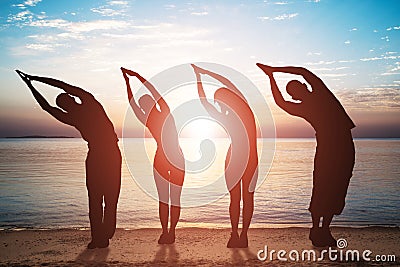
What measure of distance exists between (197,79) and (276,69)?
6.37 feet

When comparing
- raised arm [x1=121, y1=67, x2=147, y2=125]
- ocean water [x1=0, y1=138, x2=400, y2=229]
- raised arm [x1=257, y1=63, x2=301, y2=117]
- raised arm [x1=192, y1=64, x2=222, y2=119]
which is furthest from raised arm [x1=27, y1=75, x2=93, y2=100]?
ocean water [x1=0, y1=138, x2=400, y2=229]

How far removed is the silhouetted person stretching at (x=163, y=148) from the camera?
11.4 metres

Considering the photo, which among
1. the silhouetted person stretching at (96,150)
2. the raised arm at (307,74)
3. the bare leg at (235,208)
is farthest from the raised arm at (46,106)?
the raised arm at (307,74)

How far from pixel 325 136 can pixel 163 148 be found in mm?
3972

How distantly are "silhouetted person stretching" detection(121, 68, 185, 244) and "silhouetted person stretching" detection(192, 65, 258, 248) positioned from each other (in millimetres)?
1141

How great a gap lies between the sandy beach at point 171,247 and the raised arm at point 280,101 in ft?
11.0

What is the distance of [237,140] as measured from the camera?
36.3 feet

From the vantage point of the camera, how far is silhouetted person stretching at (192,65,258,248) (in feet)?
36.2

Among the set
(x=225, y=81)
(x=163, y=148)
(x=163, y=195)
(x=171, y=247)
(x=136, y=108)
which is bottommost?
(x=171, y=247)

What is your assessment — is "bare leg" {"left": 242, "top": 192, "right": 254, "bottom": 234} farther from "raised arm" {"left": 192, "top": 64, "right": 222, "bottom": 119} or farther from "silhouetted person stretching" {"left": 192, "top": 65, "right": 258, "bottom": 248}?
"raised arm" {"left": 192, "top": 64, "right": 222, "bottom": 119}

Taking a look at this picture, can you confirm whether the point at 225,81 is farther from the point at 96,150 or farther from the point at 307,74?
the point at 96,150

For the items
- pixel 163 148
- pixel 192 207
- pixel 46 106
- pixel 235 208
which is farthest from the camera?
pixel 192 207

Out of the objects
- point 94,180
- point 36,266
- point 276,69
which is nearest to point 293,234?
point 276,69

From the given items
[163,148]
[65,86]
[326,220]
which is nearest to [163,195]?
[163,148]
